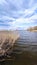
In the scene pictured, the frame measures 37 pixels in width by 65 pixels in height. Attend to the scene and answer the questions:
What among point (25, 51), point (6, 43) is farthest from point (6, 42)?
point (25, 51)

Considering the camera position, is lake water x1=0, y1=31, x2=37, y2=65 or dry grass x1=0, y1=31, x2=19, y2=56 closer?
lake water x1=0, y1=31, x2=37, y2=65

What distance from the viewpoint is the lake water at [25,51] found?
2348 mm

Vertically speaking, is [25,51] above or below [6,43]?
below

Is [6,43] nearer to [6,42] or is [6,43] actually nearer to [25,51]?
[6,42]

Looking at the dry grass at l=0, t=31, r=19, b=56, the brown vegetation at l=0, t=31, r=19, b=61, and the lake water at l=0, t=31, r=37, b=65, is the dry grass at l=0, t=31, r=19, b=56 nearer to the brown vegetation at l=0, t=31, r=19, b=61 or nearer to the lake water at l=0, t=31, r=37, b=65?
the brown vegetation at l=0, t=31, r=19, b=61

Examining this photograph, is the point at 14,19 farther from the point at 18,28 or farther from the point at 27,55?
the point at 27,55

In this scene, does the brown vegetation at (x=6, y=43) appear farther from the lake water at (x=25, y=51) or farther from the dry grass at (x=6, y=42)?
the lake water at (x=25, y=51)

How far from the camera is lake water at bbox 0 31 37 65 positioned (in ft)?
7.70

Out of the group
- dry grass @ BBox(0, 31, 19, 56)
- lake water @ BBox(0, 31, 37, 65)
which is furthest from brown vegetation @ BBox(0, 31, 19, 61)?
lake water @ BBox(0, 31, 37, 65)

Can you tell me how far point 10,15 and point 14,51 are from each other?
34.2 inches

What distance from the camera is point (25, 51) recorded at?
103 inches

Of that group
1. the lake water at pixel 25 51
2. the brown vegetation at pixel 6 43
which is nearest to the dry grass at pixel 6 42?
the brown vegetation at pixel 6 43

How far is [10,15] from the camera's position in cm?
254

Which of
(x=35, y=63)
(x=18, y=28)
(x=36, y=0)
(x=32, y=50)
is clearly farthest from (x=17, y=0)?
(x=35, y=63)
